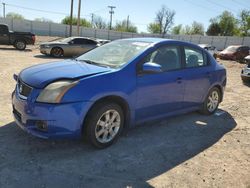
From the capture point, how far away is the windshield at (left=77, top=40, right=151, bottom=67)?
4406mm

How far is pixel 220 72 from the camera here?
242 inches

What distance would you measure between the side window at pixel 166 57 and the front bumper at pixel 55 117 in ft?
4.81

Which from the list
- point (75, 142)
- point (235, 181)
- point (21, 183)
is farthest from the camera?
point (75, 142)

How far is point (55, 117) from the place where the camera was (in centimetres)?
351

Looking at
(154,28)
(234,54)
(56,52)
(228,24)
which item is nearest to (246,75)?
(56,52)

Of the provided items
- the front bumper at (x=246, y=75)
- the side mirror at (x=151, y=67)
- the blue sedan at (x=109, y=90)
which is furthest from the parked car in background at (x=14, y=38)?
the side mirror at (x=151, y=67)

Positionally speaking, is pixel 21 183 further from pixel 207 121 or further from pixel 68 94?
pixel 207 121

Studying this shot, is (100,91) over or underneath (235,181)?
over

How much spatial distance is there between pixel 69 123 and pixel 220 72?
386 centimetres

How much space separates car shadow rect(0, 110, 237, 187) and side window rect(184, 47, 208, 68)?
49.4 inches

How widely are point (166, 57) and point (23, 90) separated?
2.40 metres

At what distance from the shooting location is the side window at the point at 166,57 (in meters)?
4.62

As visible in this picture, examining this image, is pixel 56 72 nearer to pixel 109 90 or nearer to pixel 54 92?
pixel 54 92

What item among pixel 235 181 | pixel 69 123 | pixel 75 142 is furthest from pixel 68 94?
pixel 235 181
